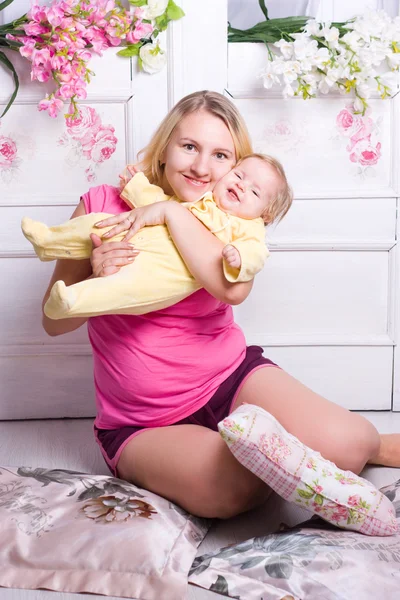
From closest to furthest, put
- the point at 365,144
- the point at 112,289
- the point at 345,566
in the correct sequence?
the point at 345,566 < the point at 112,289 < the point at 365,144

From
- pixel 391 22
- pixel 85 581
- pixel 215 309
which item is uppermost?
pixel 391 22

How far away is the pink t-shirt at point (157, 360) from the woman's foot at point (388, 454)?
0.42m

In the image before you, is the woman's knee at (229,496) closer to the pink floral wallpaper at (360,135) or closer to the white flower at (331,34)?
the pink floral wallpaper at (360,135)

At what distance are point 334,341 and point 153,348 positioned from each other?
2.73ft

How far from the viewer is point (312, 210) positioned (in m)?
2.07

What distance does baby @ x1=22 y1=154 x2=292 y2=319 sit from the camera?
1.26 m

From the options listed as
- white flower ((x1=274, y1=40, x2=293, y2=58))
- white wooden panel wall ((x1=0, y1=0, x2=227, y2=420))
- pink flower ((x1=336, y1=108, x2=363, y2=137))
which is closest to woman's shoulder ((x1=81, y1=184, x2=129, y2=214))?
white wooden panel wall ((x1=0, y1=0, x2=227, y2=420))

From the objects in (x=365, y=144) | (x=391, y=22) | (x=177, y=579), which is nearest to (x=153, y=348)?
(x=177, y=579)

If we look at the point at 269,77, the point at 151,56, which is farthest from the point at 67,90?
the point at 269,77

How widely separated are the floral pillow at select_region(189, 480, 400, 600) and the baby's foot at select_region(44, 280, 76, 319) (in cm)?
50

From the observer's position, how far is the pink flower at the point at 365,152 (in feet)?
6.67

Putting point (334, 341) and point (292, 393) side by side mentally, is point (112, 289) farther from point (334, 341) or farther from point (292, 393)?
point (334, 341)

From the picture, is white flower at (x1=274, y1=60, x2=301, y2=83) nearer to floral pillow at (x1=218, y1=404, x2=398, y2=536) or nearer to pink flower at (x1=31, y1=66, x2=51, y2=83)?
pink flower at (x1=31, y1=66, x2=51, y2=83)

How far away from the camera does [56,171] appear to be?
200 cm
